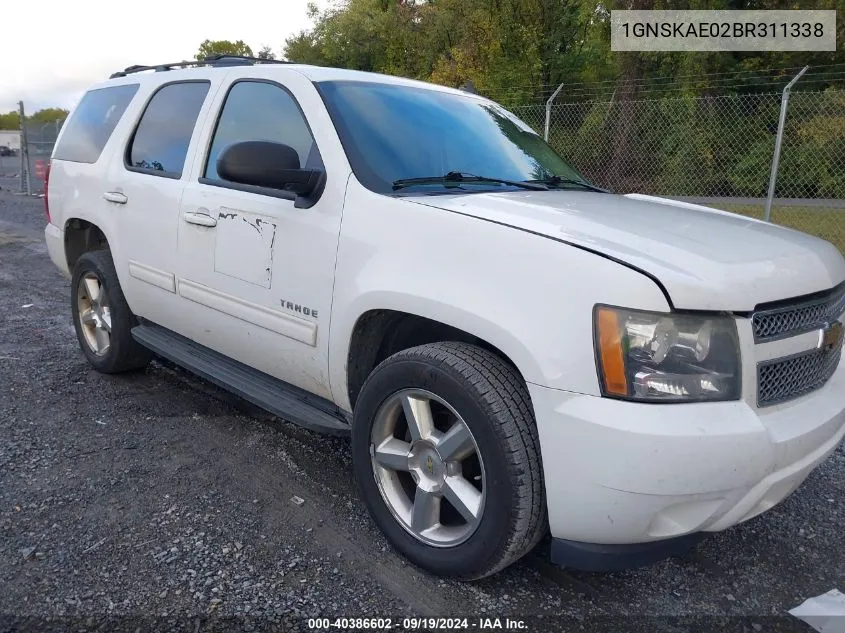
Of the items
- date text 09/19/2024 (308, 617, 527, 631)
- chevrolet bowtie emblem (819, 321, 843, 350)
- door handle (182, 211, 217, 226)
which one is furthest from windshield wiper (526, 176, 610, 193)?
date text 09/19/2024 (308, 617, 527, 631)

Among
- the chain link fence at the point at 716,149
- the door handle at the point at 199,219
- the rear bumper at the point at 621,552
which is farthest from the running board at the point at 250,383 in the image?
the chain link fence at the point at 716,149

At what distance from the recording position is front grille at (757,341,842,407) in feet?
6.71

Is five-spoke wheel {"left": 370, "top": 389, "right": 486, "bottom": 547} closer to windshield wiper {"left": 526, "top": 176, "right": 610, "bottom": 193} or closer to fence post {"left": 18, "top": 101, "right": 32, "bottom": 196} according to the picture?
windshield wiper {"left": 526, "top": 176, "right": 610, "bottom": 193}

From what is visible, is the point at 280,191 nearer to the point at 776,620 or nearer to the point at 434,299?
the point at 434,299

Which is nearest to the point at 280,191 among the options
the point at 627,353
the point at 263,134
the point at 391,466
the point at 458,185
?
the point at 263,134

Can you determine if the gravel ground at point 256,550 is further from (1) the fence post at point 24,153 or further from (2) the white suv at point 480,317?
(1) the fence post at point 24,153

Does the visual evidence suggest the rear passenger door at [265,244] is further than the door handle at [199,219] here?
No

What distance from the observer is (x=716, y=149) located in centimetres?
1198

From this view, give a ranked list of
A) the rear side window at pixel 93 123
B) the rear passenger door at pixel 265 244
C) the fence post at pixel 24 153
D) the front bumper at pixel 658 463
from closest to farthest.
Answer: the front bumper at pixel 658 463
the rear passenger door at pixel 265 244
the rear side window at pixel 93 123
the fence post at pixel 24 153

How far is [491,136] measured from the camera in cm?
343

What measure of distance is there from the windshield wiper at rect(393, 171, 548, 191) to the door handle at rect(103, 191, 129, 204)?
200cm

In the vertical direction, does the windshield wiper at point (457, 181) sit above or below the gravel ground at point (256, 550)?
above

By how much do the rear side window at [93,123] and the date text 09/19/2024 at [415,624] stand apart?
3.38m

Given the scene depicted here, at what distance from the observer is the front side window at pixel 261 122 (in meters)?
2.98
